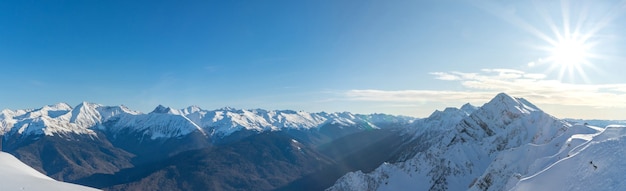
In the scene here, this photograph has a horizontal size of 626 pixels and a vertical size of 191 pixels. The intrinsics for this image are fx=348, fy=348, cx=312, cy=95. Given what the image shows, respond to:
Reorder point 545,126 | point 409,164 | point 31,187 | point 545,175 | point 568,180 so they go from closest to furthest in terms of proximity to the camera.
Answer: point 31,187 < point 568,180 < point 545,175 < point 545,126 < point 409,164

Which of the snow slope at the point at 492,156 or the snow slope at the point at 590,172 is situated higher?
the snow slope at the point at 590,172

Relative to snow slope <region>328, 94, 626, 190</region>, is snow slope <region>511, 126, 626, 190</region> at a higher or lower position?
higher

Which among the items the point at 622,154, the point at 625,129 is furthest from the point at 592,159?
the point at 625,129

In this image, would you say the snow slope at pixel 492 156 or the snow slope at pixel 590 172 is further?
the snow slope at pixel 492 156

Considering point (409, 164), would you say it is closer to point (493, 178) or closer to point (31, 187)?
point (493, 178)

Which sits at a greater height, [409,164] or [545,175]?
[545,175]

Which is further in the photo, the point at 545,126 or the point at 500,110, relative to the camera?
the point at 500,110

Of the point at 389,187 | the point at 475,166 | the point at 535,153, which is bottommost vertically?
the point at 389,187

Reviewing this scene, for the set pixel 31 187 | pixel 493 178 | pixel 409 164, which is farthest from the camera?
pixel 409 164

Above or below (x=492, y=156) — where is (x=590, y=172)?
above

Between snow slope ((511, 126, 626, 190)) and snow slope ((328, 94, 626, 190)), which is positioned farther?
snow slope ((328, 94, 626, 190))

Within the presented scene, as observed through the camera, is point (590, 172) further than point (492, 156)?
No
